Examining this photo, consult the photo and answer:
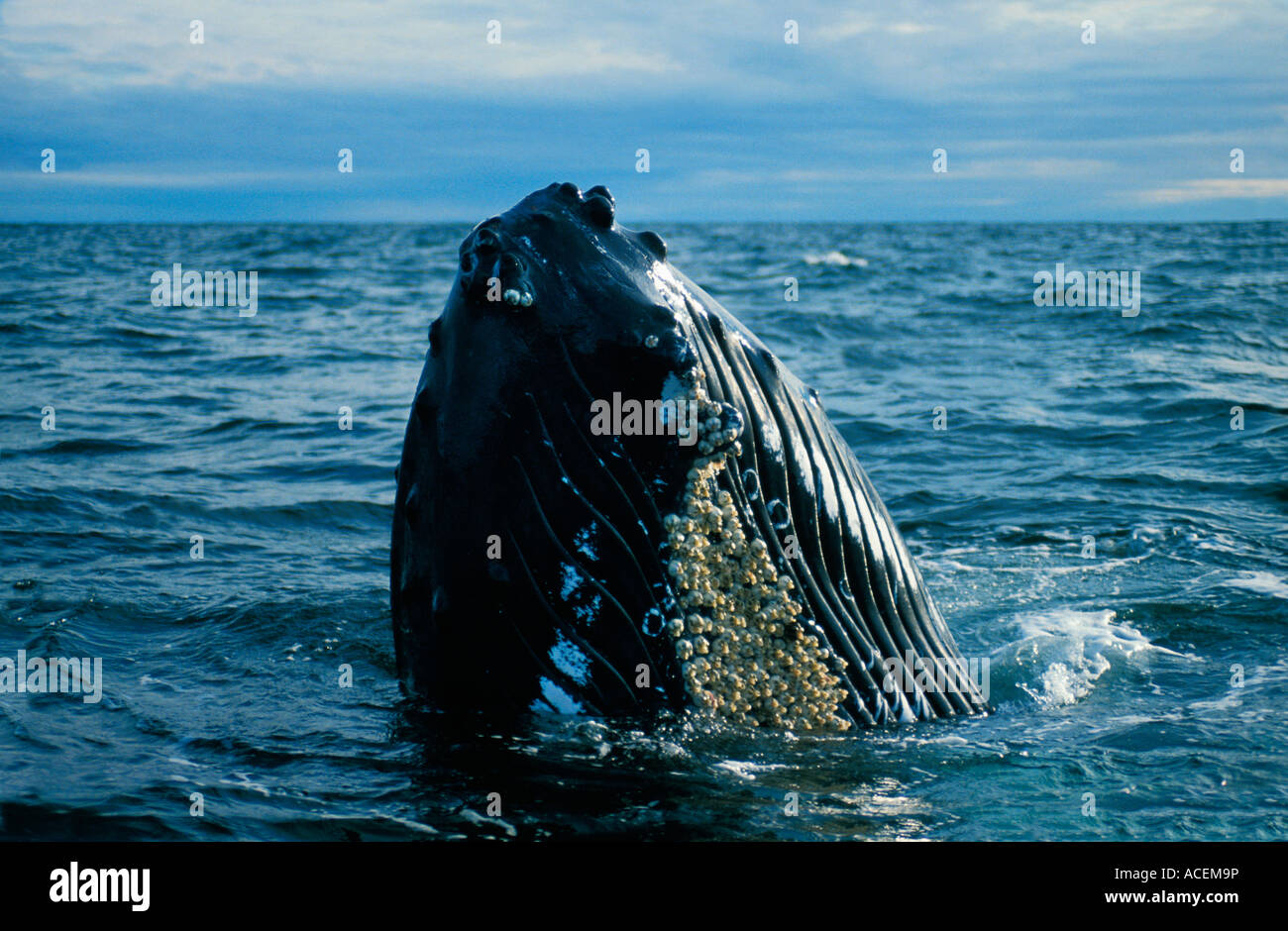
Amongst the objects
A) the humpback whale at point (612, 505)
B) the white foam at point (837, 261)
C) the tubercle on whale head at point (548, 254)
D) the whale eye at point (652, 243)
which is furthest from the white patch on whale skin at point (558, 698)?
the white foam at point (837, 261)

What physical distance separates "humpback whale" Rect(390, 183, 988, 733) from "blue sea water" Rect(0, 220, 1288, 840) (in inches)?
11.2

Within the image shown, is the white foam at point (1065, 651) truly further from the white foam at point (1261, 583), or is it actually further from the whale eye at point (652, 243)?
the whale eye at point (652, 243)

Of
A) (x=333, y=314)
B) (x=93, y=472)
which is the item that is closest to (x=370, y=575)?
(x=93, y=472)

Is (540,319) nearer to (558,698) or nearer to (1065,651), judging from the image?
(558,698)

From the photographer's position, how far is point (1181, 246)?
64.1 metres

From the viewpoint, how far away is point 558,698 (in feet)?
14.9

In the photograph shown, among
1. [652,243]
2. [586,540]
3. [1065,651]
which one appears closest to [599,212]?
[652,243]

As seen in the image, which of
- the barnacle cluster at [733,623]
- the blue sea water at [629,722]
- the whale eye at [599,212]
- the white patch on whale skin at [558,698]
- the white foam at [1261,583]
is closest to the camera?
the whale eye at [599,212]

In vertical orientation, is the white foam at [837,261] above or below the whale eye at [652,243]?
above

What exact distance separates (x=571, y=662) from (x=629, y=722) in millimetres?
353

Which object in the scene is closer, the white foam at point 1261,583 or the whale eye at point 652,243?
the whale eye at point 652,243

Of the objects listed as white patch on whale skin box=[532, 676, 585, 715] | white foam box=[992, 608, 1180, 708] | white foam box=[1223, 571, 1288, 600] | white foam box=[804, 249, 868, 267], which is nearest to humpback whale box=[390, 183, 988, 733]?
white patch on whale skin box=[532, 676, 585, 715]

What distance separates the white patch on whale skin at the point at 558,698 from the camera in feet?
14.9
